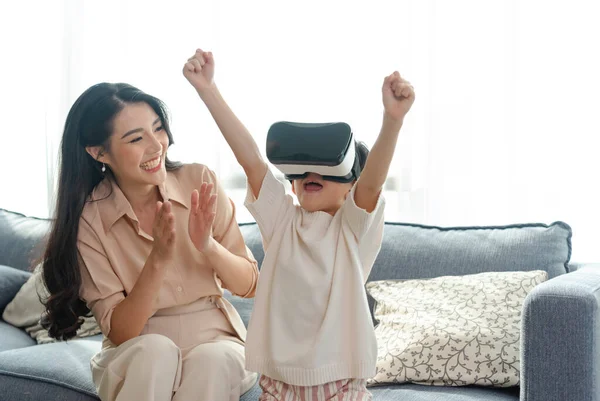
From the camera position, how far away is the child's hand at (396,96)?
1.38m

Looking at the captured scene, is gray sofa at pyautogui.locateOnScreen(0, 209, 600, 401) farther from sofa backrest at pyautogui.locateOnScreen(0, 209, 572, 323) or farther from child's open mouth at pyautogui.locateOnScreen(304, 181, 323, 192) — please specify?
child's open mouth at pyautogui.locateOnScreen(304, 181, 323, 192)

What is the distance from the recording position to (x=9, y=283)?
8.97 ft

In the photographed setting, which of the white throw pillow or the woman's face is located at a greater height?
the woman's face

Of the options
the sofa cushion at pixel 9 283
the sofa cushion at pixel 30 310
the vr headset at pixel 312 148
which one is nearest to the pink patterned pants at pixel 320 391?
the vr headset at pixel 312 148

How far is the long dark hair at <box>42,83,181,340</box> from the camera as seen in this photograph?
1.86m

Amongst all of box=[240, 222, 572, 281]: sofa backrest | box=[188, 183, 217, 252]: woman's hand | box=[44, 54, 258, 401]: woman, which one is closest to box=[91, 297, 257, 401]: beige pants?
box=[44, 54, 258, 401]: woman

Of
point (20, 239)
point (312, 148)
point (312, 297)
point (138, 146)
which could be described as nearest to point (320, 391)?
point (312, 297)

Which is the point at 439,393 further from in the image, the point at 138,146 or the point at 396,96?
the point at 138,146

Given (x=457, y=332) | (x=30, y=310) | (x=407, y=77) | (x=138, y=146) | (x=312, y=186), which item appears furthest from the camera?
(x=407, y=77)

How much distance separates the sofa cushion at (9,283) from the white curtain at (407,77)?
0.36 m

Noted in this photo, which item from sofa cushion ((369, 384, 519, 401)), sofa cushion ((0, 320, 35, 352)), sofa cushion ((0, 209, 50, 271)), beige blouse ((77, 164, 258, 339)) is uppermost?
beige blouse ((77, 164, 258, 339))

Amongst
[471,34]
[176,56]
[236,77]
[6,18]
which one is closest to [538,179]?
[471,34]

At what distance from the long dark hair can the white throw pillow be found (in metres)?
0.84

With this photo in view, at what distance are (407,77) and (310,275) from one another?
154 centimetres
